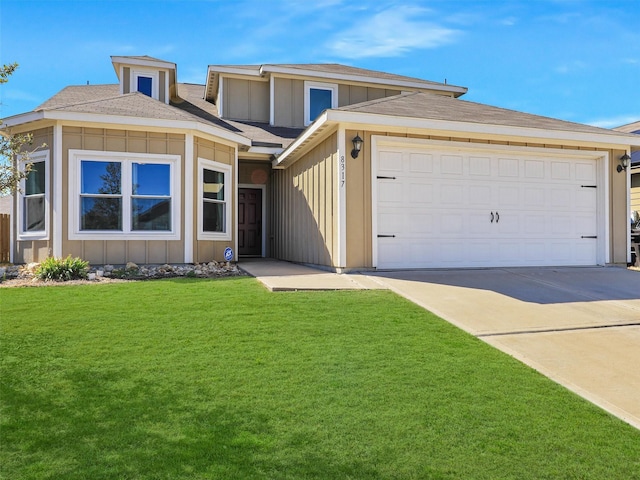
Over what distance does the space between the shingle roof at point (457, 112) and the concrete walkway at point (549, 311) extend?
110 inches

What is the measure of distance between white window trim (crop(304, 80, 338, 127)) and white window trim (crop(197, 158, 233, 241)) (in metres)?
4.77

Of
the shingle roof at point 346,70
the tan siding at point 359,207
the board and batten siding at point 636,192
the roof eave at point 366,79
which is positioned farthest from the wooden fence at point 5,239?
the board and batten siding at point 636,192

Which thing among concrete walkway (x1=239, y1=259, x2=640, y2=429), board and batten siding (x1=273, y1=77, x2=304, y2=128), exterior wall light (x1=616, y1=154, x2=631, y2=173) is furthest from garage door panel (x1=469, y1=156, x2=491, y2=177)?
board and batten siding (x1=273, y1=77, x2=304, y2=128)

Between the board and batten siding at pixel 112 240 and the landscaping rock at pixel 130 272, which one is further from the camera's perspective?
the board and batten siding at pixel 112 240

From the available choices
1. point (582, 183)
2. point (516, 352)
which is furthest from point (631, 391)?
point (582, 183)

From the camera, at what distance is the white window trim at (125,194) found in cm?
898

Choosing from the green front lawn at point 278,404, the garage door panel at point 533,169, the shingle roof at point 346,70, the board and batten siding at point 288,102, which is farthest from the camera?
the shingle roof at point 346,70

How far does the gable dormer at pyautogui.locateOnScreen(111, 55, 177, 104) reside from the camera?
13859mm

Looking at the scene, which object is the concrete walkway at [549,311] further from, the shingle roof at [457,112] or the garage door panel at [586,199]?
→ the shingle roof at [457,112]

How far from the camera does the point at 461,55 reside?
38.3 feet

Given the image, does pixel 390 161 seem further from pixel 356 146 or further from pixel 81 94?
pixel 81 94

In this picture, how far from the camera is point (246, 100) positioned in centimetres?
1455

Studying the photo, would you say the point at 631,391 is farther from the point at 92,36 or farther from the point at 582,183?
the point at 92,36

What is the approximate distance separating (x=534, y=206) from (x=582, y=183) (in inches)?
51.1
